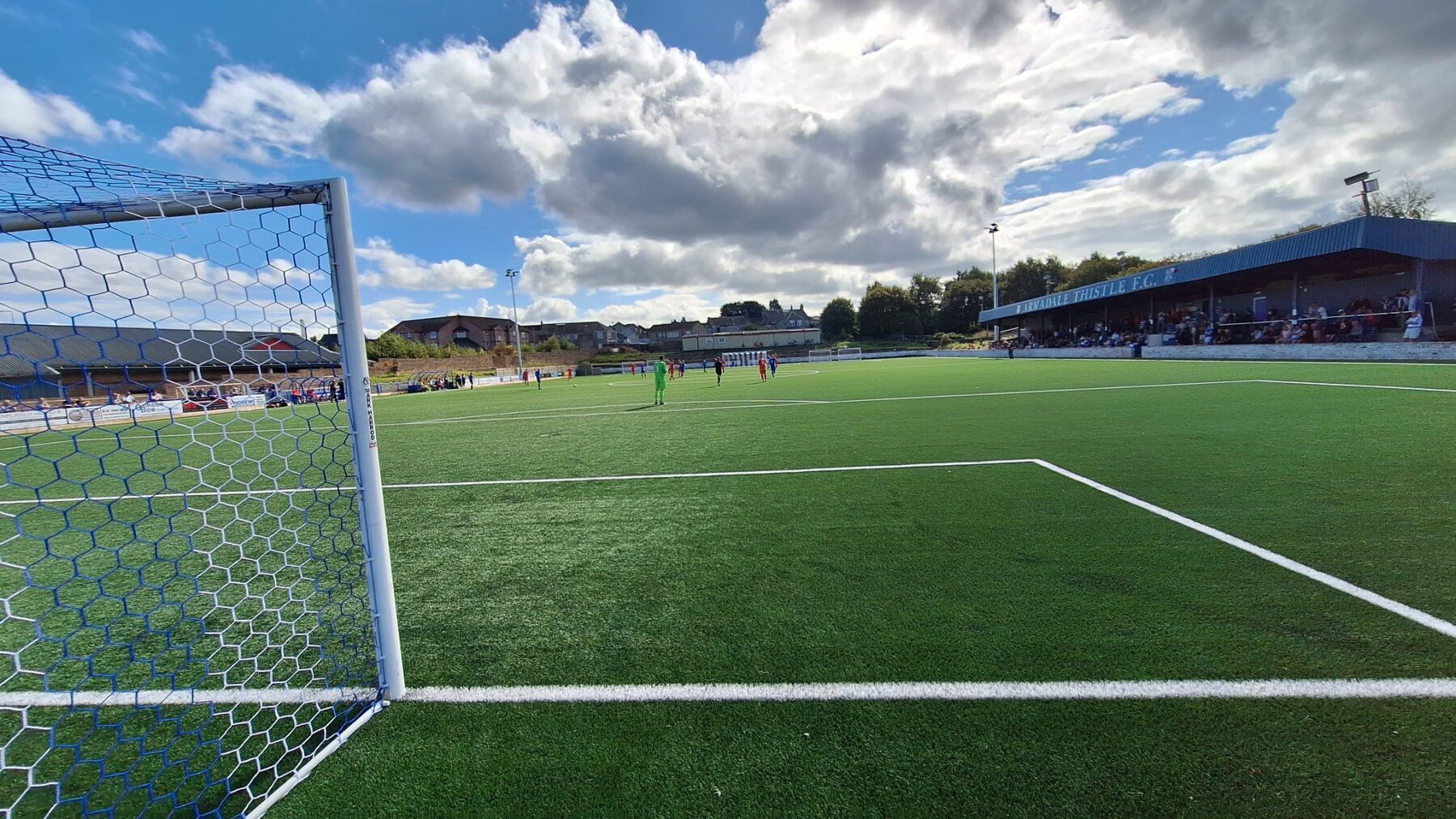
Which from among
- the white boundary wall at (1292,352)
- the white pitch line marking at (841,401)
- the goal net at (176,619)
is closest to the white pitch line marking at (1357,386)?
the white pitch line marking at (841,401)

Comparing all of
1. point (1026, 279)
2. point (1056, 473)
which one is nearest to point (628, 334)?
point (1026, 279)

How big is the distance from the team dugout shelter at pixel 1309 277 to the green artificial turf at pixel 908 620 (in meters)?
21.1

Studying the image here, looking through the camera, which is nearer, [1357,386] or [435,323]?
[1357,386]

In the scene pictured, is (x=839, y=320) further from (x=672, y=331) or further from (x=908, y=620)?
(x=908, y=620)

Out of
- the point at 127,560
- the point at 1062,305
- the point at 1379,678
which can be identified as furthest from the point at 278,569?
the point at 1062,305

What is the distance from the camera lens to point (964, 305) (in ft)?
300

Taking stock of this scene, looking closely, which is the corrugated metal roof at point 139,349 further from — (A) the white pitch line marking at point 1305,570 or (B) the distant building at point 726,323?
(B) the distant building at point 726,323

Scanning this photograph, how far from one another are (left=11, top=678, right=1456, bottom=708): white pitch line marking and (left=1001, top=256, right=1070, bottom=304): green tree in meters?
98.4

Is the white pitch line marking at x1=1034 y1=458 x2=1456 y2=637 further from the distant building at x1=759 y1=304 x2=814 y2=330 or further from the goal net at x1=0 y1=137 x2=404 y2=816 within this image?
the distant building at x1=759 y1=304 x2=814 y2=330

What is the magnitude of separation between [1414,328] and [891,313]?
7143 cm

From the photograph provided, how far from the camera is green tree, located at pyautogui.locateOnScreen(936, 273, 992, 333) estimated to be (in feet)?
296

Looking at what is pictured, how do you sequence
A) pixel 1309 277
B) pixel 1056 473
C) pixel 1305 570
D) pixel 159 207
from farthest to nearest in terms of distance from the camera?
pixel 1309 277, pixel 1056 473, pixel 1305 570, pixel 159 207

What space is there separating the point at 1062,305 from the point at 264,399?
48657mm

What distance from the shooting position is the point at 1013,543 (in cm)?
425
